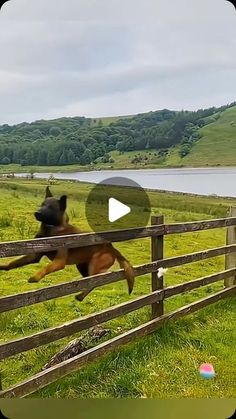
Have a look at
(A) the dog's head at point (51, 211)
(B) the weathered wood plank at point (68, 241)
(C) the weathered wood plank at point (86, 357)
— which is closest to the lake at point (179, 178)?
(A) the dog's head at point (51, 211)

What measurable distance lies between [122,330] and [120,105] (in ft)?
4.19

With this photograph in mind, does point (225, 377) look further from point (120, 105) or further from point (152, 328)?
point (120, 105)

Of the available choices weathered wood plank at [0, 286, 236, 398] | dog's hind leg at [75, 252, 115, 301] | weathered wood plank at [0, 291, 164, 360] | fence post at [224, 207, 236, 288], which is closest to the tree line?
dog's hind leg at [75, 252, 115, 301]

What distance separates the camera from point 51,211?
2.17 meters

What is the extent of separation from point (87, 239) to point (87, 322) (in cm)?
43

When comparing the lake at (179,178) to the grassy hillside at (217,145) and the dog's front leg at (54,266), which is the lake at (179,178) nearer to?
the grassy hillside at (217,145)

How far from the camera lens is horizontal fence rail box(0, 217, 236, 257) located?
2.02m

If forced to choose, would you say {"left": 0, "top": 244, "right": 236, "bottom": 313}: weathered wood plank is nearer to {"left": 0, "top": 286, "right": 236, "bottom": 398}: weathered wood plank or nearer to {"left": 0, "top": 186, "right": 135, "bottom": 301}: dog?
{"left": 0, "top": 186, "right": 135, "bottom": 301}: dog

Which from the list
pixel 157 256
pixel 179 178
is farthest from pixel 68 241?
pixel 157 256

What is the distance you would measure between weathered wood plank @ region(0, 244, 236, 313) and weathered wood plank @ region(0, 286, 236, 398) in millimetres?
310

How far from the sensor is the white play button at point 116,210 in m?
2.15

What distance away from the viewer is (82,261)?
2.39m

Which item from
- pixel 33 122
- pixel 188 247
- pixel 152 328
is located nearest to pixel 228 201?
pixel 188 247

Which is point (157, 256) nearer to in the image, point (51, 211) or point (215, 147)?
point (215, 147)
